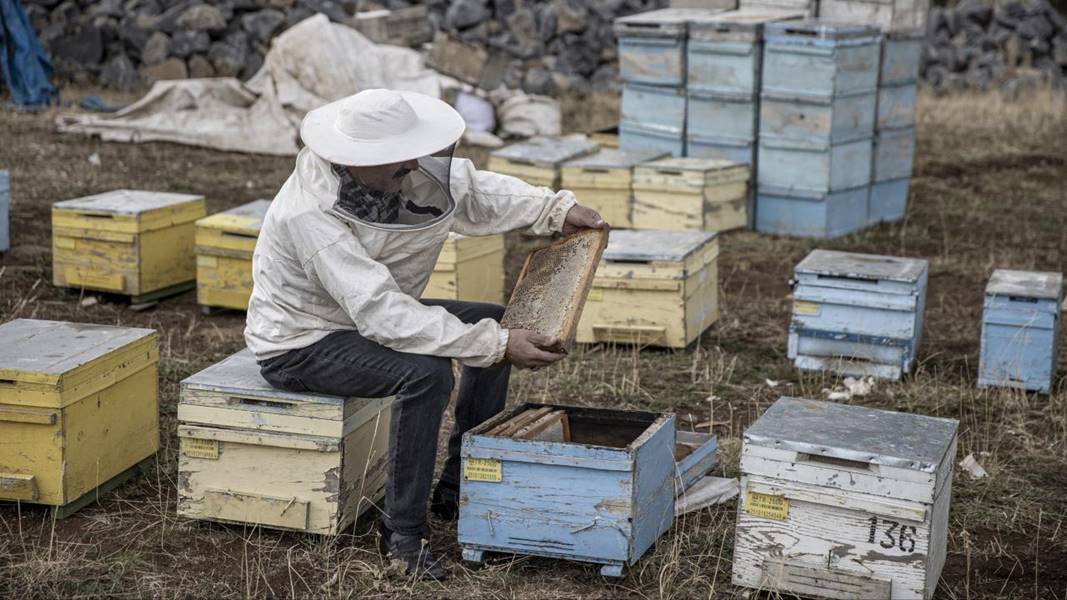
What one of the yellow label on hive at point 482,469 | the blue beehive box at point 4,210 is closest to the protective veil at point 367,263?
the yellow label on hive at point 482,469

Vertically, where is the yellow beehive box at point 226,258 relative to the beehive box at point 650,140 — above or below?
below

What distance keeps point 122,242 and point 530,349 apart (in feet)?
11.8

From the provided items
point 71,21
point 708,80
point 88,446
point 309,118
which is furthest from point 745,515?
point 71,21

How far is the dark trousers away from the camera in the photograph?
351cm

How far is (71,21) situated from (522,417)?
12.3 meters

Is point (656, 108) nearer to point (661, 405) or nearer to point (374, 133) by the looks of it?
point (661, 405)

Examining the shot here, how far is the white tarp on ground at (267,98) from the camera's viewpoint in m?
11.2

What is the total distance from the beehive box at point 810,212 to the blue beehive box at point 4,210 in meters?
4.90

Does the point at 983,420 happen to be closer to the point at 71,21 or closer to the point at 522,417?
the point at 522,417

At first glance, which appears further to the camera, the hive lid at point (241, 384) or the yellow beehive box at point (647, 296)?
the yellow beehive box at point (647, 296)

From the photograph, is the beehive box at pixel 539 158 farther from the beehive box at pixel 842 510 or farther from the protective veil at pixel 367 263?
the beehive box at pixel 842 510

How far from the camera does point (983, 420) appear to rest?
512cm

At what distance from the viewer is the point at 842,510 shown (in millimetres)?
3344

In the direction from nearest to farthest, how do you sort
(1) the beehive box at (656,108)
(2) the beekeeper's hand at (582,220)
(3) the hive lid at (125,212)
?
(2) the beekeeper's hand at (582,220) → (3) the hive lid at (125,212) → (1) the beehive box at (656,108)
